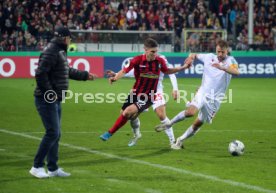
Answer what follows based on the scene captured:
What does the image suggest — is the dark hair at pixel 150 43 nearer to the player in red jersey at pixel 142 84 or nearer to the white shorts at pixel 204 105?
the player in red jersey at pixel 142 84

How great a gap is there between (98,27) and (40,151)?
26.4 meters

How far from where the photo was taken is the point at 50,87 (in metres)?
10.2

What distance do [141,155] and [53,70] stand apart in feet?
10.5

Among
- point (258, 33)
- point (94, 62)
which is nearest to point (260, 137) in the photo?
point (94, 62)

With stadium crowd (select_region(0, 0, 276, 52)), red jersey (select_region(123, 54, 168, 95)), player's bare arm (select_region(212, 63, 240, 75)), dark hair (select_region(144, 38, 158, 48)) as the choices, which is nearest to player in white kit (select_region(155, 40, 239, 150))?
player's bare arm (select_region(212, 63, 240, 75))

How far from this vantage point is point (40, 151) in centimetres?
1040

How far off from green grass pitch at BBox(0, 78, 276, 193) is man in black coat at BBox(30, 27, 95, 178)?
1.67ft

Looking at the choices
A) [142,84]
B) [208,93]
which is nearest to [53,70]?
[142,84]

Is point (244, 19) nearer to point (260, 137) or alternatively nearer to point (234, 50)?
point (234, 50)

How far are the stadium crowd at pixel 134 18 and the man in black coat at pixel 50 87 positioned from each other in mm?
23598

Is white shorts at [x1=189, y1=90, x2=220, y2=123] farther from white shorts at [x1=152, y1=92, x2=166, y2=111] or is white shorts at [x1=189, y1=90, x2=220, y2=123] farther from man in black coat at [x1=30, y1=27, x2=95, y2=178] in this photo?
man in black coat at [x1=30, y1=27, x2=95, y2=178]

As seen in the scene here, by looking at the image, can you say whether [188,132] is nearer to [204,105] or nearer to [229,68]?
[204,105]

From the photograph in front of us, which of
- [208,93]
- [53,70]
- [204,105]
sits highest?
[53,70]

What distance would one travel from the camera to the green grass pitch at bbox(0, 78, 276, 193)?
995 cm
